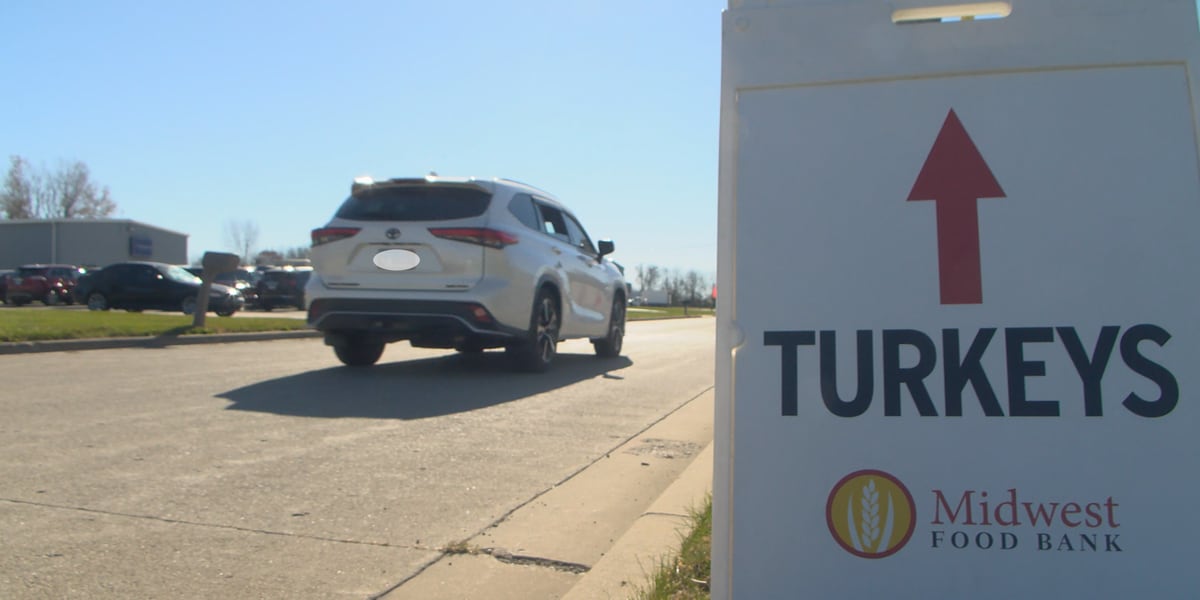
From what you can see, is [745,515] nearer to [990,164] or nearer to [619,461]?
[990,164]

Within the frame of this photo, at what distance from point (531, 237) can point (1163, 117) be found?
22.8 feet

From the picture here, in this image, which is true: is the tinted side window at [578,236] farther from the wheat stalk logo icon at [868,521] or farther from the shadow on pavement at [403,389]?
the wheat stalk logo icon at [868,521]

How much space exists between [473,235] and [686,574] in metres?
5.22

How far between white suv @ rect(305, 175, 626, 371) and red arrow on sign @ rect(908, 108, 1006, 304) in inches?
239

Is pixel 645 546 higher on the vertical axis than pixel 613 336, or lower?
lower

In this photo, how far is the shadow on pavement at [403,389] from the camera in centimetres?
641

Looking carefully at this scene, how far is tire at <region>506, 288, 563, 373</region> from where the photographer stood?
849 cm

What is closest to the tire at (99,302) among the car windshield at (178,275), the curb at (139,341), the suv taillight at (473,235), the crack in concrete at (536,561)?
the car windshield at (178,275)

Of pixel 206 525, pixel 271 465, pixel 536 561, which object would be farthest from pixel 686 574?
pixel 271 465

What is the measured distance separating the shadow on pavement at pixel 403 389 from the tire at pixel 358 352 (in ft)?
0.42

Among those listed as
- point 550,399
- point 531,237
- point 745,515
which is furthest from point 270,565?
point 531,237

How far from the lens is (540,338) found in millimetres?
8734

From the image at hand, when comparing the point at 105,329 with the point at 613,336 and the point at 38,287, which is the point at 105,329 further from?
the point at 38,287

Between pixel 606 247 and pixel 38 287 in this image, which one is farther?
pixel 38 287
